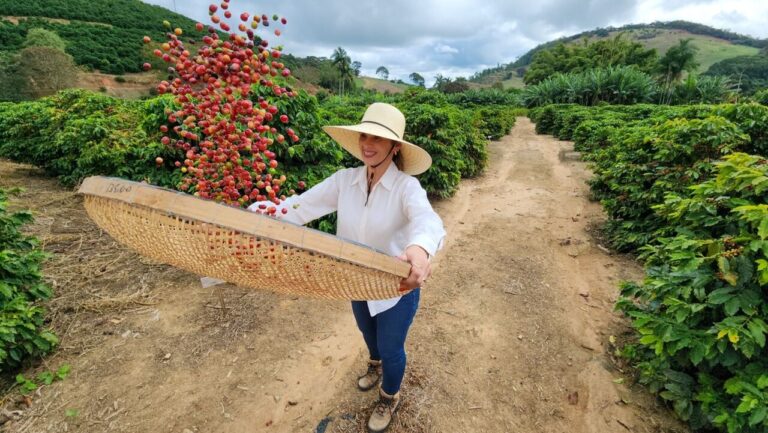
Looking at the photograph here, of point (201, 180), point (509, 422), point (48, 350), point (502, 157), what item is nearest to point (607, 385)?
point (509, 422)

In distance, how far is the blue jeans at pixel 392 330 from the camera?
2.24m

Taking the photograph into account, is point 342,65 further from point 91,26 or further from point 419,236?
point 419,236

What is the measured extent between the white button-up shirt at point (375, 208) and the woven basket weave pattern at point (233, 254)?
0.50 m

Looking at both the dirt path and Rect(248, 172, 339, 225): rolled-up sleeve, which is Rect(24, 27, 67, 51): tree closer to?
the dirt path

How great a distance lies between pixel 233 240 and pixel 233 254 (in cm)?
7

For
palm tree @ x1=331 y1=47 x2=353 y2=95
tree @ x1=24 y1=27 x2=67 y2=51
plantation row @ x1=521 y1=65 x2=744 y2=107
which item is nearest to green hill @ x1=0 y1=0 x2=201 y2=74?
tree @ x1=24 y1=27 x2=67 y2=51

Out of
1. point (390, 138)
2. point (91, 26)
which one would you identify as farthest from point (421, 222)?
point (91, 26)

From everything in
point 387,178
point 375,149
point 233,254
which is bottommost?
point 233,254

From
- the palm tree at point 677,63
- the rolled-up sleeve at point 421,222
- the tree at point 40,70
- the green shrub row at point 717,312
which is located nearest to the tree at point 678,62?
the palm tree at point 677,63

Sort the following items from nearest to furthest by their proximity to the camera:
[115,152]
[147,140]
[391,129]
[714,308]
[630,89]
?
[391,129]
[714,308]
[147,140]
[115,152]
[630,89]

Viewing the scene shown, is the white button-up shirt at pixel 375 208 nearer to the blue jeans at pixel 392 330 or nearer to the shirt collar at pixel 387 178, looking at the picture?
the shirt collar at pixel 387 178

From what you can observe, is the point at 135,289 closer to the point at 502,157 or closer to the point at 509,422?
the point at 509,422

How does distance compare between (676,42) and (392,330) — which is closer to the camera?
(392,330)

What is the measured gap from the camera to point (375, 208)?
212cm
